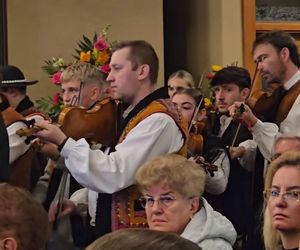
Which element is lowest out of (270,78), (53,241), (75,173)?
(53,241)

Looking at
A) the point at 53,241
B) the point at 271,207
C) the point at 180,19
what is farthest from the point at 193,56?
the point at 271,207

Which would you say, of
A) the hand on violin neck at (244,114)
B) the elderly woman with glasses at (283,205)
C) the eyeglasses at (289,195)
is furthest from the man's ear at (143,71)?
the eyeglasses at (289,195)

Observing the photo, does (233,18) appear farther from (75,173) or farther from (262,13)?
(75,173)

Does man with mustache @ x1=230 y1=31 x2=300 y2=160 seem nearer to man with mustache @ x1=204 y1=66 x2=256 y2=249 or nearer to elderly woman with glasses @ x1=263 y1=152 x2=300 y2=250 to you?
man with mustache @ x1=204 y1=66 x2=256 y2=249

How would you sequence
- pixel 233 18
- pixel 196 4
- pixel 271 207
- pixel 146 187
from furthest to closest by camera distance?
1. pixel 196 4
2. pixel 233 18
3. pixel 146 187
4. pixel 271 207

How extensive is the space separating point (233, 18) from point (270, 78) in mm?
2828

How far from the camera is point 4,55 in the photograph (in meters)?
6.07

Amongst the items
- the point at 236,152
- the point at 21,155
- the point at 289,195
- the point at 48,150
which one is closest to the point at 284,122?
the point at 236,152

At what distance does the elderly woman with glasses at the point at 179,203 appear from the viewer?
270 cm

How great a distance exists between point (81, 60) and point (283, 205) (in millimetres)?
3040

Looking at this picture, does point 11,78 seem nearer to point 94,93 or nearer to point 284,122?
point 94,93

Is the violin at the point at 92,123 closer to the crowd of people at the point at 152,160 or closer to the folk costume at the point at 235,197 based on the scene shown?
the crowd of people at the point at 152,160

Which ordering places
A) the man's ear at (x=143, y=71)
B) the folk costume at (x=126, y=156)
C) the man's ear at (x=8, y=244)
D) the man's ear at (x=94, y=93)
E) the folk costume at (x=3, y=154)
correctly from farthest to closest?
the man's ear at (x=94, y=93) → the man's ear at (x=143, y=71) → the folk costume at (x=126, y=156) → the folk costume at (x=3, y=154) → the man's ear at (x=8, y=244)

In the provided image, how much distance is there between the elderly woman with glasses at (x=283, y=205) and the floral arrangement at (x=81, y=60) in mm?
2234
